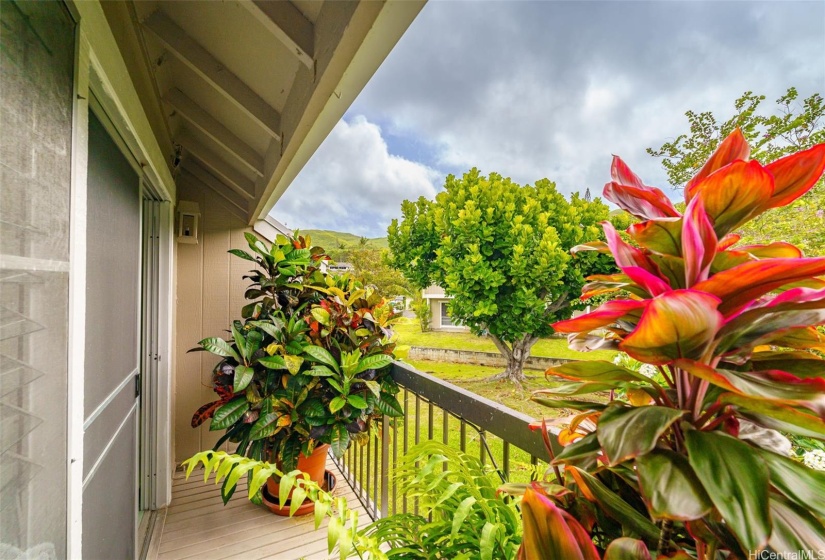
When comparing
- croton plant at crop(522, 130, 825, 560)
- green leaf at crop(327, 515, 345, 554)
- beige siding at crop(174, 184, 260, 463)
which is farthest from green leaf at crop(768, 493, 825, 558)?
beige siding at crop(174, 184, 260, 463)

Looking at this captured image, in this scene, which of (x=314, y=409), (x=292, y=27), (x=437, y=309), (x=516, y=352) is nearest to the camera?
(x=292, y=27)

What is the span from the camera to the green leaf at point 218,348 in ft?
7.33

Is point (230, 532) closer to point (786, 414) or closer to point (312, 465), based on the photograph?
point (312, 465)

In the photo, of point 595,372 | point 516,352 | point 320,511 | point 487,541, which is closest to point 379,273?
point 516,352

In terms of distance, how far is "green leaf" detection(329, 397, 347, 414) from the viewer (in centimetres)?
210

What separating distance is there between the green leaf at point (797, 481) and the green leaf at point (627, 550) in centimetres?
18

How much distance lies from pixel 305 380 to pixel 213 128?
1638 millimetres

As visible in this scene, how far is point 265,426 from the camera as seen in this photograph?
84.7 inches

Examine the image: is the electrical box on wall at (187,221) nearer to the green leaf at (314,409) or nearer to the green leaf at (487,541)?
the green leaf at (314,409)

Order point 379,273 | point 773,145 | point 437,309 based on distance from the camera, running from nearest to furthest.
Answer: point 773,145, point 379,273, point 437,309

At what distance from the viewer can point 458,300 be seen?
7887 mm

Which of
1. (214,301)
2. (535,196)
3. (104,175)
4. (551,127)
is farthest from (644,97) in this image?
(104,175)

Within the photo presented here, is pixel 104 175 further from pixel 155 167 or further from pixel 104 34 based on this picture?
pixel 155 167

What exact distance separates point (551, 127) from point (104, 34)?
1495cm
